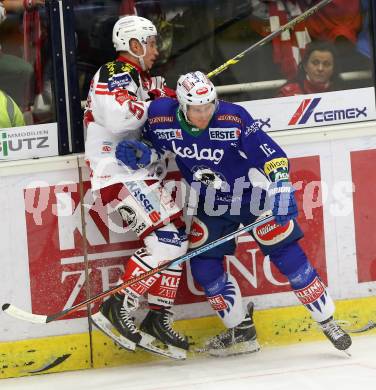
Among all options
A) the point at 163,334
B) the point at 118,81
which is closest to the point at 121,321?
the point at 163,334

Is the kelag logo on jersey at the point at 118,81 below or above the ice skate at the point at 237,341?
above

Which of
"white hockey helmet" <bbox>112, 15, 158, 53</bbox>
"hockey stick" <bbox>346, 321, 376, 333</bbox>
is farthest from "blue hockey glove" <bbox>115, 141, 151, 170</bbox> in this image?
"hockey stick" <bbox>346, 321, 376, 333</bbox>

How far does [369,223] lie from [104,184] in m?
1.24

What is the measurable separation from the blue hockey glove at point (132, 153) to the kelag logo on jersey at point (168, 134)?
9 cm

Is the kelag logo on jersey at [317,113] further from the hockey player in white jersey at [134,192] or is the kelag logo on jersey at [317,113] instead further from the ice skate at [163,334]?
the ice skate at [163,334]

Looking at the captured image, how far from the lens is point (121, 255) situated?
4.96 meters

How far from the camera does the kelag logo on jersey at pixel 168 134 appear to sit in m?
4.69

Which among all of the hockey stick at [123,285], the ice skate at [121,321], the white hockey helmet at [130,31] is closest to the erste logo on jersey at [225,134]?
the hockey stick at [123,285]

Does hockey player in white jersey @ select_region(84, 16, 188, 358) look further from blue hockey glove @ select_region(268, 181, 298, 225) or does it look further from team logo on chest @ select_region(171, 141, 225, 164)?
blue hockey glove @ select_region(268, 181, 298, 225)

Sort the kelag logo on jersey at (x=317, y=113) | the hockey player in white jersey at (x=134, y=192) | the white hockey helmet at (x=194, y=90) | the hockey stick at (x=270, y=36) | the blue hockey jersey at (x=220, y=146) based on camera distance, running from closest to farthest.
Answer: the white hockey helmet at (x=194, y=90) < the blue hockey jersey at (x=220, y=146) < the hockey player in white jersey at (x=134, y=192) < the hockey stick at (x=270, y=36) < the kelag logo on jersey at (x=317, y=113)

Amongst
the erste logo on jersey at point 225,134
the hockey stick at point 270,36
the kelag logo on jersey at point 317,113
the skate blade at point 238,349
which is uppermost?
the hockey stick at point 270,36

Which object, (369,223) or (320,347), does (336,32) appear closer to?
(369,223)

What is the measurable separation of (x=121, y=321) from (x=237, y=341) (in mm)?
547

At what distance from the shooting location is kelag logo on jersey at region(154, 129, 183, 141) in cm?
469
